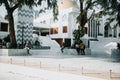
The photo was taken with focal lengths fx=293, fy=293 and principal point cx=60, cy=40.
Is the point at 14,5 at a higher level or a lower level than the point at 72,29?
higher

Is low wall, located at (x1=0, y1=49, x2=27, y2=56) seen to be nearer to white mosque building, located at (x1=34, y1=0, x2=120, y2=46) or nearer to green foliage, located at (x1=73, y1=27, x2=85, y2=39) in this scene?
green foliage, located at (x1=73, y1=27, x2=85, y2=39)

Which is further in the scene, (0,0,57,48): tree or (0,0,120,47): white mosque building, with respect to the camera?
(0,0,120,47): white mosque building

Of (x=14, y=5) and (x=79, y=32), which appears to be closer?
(x=14, y=5)

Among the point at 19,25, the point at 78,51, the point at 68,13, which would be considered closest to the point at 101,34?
the point at 68,13

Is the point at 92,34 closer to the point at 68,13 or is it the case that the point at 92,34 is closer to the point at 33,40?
the point at 68,13

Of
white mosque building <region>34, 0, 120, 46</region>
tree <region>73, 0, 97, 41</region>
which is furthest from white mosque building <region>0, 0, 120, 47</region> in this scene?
tree <region>73, 0, 97, 41</region>

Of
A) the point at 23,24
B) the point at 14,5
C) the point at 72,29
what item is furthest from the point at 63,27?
the point at 14,5

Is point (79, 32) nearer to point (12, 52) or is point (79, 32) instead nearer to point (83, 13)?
point (83, 13)

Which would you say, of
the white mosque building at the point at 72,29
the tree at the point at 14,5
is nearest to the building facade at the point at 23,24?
the white mosque building at the point at 72,29

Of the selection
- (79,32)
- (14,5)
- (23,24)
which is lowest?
(79,32)

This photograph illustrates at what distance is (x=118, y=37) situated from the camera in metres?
50.0

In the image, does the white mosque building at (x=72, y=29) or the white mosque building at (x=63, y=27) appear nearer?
the white mosque building at (x=63, y=27)

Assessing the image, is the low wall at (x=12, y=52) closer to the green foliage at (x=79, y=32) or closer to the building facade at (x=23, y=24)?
the green foliage at (x=79, y=32)

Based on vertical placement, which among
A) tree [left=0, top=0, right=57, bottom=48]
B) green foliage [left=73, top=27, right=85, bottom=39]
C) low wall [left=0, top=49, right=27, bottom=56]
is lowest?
low wall [left=0, top=49, right=27, bottom=56]
